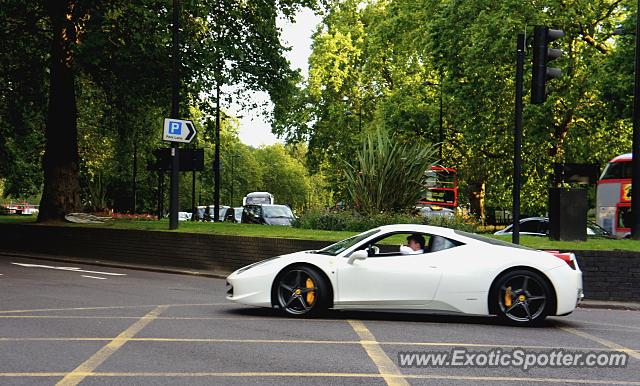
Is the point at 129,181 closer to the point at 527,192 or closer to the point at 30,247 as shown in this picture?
the point at 527,192

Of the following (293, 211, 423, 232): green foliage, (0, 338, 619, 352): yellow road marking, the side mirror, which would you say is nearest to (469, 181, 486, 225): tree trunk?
(293, 211, 423, 232): green foliage

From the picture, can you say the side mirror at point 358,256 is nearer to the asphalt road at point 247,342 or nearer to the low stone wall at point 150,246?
the asphalt road at point 247,342

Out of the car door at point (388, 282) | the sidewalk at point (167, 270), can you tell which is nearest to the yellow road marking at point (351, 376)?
the car door at point (388, 282)

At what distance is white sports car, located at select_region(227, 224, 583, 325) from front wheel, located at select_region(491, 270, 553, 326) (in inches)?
0.5

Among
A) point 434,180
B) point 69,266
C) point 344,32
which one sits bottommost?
point 69,266

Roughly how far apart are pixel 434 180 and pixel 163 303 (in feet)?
33.4

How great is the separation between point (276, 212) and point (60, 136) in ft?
38.3

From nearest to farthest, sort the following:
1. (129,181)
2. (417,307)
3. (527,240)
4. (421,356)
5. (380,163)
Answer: (421,356) → (417,307) → (527,240) → (380,163) → (129,181)

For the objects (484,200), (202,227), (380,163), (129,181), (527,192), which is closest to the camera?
(380,163)

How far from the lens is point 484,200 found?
178ft

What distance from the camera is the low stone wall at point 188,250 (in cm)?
1466

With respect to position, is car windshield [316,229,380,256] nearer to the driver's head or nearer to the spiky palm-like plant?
the driver's head

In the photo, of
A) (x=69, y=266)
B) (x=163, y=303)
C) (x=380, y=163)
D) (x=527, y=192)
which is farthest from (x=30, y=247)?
(x=527, y=192)

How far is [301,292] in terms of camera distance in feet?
36.3
